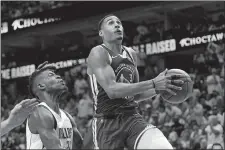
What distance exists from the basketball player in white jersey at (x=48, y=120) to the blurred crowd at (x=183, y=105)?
15.1 ft

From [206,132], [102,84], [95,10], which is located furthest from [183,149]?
[95,10]

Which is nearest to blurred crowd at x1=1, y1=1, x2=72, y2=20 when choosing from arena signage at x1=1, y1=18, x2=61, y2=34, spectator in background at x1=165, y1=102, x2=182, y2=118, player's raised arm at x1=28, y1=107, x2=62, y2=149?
arena signage at x1=1, y1=18, x2=61, y2=34

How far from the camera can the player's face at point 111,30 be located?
14.4 feet

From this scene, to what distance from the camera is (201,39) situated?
12.3 m

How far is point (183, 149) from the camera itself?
913 cm

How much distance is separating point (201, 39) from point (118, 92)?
8567 mm

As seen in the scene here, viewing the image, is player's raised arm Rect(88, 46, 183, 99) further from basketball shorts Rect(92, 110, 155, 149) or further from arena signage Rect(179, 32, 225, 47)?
arena signage Rect(179, 32, 225, 47)

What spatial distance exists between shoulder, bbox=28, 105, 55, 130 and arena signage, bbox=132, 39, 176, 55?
8845 mm

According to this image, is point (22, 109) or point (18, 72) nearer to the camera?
point (22, 109)

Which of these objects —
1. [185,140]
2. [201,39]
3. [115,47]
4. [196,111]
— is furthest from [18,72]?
[115,47]

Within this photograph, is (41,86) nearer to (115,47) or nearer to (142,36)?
(115,47)

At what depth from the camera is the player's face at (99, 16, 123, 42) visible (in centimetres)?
439

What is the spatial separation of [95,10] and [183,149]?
304 inches

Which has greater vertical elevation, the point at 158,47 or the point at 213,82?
the point at 158,47
